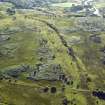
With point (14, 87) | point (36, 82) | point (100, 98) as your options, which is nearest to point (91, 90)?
point (100, 98)

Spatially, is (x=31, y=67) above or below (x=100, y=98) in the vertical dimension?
above

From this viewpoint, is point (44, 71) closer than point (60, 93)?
No

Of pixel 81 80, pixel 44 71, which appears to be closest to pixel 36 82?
pixel 44 71

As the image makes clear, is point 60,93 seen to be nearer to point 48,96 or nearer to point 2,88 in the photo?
point 48,96

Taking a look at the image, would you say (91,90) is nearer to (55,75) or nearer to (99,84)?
(99,84)

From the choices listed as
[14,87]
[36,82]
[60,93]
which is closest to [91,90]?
[60,93]

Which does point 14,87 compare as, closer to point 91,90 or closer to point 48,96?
point 48,96

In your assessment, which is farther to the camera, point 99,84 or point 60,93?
point 99,84

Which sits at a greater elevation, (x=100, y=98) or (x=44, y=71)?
(x=44, y=71)
